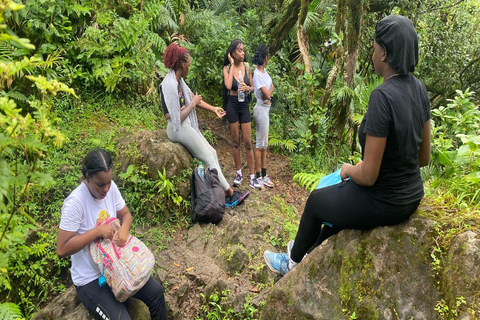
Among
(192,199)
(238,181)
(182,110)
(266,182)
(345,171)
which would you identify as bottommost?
(266,182)

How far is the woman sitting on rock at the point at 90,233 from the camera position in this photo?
329 cm

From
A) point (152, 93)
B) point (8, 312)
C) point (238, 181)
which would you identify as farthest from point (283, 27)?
point (8, 312)

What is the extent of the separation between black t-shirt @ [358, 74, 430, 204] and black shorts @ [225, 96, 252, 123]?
3913mm

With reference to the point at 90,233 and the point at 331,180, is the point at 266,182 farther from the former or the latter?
the point at 90,233

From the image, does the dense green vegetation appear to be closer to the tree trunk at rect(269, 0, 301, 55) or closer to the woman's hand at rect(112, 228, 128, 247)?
the tree trunk at rect(269, 0, 301, 55)

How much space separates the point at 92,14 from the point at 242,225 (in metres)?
4.94

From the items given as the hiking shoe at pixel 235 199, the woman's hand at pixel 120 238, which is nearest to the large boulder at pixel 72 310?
the woman's hand at pixel 120 238

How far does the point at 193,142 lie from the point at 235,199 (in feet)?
3.59

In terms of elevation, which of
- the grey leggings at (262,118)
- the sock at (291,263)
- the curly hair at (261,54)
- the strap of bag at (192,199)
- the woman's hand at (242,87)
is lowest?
the strap of bag at (192,199)

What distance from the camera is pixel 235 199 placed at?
237 inches

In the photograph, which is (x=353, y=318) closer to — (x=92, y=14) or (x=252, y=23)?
(x=92, y=14)

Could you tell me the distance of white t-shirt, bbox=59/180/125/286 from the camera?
130 inches

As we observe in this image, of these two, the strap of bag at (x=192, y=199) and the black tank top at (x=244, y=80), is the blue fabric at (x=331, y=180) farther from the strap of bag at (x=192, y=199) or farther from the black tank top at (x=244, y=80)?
the black tank top at (x=244, y=80)

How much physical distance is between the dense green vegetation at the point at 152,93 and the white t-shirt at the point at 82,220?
14.9 inches
